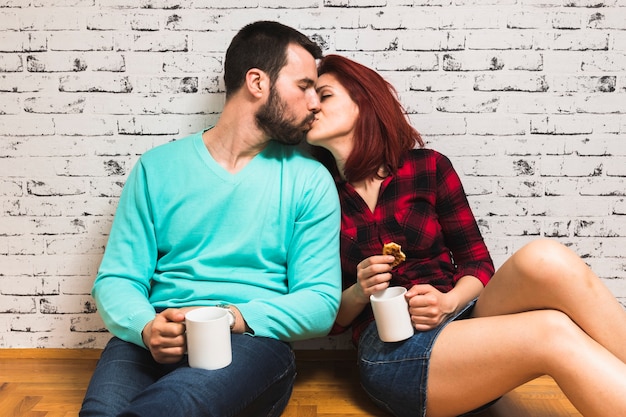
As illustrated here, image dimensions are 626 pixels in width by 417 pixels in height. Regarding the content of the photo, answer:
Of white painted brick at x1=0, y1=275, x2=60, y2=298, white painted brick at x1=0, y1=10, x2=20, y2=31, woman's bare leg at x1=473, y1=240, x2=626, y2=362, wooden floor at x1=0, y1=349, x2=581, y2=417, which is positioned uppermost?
white painted brick at x1=0, y1=10, x2=20, y2=31

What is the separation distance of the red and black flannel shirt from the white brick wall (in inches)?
10.6

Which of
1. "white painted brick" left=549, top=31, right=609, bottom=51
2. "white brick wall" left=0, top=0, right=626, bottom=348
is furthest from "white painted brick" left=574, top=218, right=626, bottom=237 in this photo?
"white painted brick" left=549, top=31, right=609, bottom=51

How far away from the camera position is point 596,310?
4.87ft

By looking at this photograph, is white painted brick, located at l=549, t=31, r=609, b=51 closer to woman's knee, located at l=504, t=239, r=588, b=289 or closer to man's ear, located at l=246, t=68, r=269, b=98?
woman's knee, located at l=504, t=239, r=588, b=289

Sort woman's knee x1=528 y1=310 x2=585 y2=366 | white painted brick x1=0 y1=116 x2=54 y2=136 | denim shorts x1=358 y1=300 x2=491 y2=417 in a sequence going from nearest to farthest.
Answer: woman's knee x1=528 y1=310 x2=585 y2=366 → denim shorts x1=358 y1=300 x2=491 y2=417 → white painted brick x1=0 y1=116 x2=54 y2=136

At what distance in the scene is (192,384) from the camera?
1377 mm

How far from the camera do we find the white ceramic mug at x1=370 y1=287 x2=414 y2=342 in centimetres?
154

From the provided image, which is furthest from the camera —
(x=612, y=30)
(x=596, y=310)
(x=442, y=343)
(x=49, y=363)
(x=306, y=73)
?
(x=49, y=363)

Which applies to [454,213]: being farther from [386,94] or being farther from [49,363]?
[49,363]

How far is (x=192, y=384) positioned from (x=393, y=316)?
0.53 meters

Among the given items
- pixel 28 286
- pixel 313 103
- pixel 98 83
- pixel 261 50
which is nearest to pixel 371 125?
pixel 313 103

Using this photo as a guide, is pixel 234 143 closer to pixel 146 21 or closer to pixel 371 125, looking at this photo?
pixel 371 125

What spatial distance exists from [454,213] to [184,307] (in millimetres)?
874

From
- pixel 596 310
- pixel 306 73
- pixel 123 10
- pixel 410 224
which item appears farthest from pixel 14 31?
pixel 596 310
